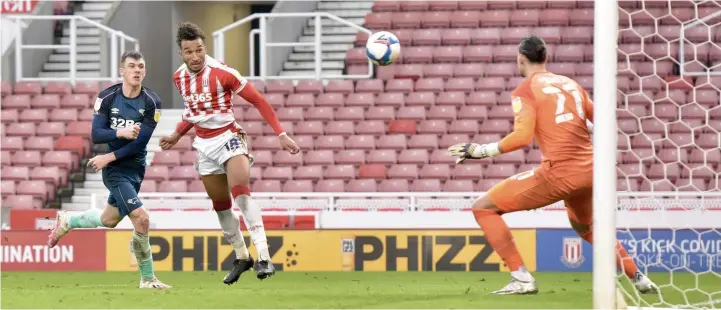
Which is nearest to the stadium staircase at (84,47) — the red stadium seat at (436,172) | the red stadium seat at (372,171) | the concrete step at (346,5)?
the concrete step at (346,5)

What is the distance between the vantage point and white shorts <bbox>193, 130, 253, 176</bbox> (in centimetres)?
777

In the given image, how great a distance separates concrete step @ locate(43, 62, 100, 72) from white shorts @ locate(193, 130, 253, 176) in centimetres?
1158

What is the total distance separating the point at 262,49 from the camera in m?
16.9

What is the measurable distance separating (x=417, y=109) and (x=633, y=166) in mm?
2925

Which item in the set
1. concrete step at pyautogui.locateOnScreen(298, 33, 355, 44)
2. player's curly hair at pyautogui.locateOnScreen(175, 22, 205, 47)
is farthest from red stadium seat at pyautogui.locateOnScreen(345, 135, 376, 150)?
player's curly hair at pyautogui.locateOnScreen(175, 22, 205, 47)

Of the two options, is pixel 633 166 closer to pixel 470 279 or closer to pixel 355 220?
pixel 355 220

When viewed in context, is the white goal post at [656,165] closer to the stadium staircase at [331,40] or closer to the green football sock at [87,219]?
the green football sock at [87,219]

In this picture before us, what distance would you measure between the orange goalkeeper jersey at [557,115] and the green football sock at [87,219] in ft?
10.4

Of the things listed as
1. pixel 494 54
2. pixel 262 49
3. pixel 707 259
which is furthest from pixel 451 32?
pixel 707 259

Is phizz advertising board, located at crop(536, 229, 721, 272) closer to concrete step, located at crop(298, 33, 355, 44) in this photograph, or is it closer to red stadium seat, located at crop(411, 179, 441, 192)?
red stadium seat, located at crop(411, 179, 441, 192)

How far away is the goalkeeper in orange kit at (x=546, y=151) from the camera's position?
6961 millimetres

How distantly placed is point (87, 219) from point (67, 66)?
10.9 metres

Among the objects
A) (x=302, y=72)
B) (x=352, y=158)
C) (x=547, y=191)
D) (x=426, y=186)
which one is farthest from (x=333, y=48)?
(x=547, y=191)

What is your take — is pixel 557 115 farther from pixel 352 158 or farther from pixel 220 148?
pixel 352 158
